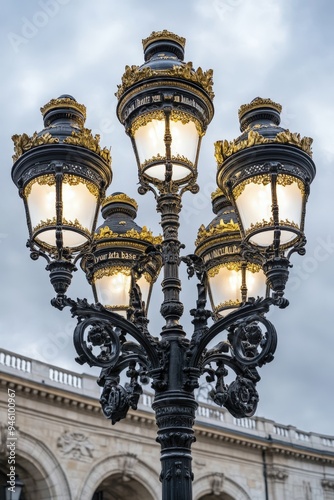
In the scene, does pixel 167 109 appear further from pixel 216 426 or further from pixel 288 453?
pixel 288 453

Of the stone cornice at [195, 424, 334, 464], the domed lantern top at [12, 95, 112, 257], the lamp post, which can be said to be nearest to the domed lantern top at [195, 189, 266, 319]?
the lamp post

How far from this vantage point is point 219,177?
21.4 feet

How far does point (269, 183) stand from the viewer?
20.2 feet

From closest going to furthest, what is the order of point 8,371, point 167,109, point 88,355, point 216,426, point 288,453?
point 88,355 < point 167,109 < point 8,371 < point 216,426 < point 288,453

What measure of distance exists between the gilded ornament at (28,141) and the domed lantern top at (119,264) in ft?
4.20

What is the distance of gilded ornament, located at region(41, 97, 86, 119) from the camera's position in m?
7.14

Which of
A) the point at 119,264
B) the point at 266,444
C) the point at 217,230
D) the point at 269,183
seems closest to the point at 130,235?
the point at 119,264

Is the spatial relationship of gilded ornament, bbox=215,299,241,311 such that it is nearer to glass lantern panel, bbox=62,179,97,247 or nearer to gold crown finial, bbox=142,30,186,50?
glass lantern panel, bbox=62,179,97,247

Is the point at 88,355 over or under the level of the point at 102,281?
under

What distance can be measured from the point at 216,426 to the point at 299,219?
26.7 m

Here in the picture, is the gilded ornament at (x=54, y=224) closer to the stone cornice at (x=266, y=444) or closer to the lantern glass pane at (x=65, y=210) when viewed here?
the lantern glass pane at (x=65, y=210)

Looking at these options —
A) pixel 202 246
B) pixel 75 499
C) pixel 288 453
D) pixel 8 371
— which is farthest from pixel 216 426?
pixel 202 246

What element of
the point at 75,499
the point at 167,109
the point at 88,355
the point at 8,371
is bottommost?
the point at 88,355

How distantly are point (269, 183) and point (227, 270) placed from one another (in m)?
1.69
